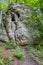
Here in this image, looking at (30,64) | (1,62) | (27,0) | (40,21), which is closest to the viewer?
(1,62)

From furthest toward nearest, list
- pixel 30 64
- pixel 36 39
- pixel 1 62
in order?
pixel 36 39
pixel 30 64
pixel 1 62

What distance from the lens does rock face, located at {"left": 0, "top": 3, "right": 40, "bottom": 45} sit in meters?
12.5

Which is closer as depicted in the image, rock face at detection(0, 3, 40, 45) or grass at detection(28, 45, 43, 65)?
grass at detection(28, 45, 43, 65)

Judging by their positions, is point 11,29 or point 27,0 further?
point 27,0

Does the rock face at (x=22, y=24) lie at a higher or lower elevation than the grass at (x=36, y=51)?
higher

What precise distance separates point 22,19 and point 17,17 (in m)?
0.55

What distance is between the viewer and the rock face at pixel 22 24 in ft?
41.0

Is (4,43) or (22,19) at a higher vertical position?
(22,19)

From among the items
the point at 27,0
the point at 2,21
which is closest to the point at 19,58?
the point at 2,21

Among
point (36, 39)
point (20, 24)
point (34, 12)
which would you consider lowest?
point (36, 39)

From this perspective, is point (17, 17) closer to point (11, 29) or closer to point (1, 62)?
point (11, 29)

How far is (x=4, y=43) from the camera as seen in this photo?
11.3 metres

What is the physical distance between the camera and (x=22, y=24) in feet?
44.2

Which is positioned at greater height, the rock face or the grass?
the rock face
